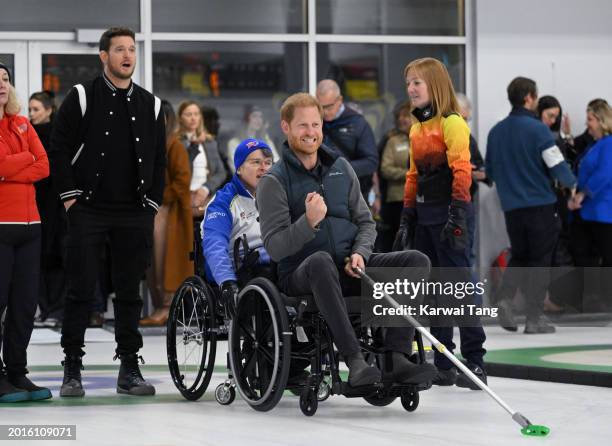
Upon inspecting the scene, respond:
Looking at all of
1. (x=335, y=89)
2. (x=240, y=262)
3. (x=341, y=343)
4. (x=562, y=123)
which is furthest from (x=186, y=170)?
(x=341, y=343)

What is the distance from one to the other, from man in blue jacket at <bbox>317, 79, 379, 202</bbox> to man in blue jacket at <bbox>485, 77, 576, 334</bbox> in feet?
3.77

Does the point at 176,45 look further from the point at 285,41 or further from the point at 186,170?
the point at 186,170

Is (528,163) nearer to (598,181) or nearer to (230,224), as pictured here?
(598,181)

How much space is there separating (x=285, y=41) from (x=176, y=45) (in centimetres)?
100

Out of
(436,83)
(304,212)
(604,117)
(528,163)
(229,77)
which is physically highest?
(229,77)

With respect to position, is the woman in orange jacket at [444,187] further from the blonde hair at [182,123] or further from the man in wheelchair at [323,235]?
the blonde hair at [182,123]

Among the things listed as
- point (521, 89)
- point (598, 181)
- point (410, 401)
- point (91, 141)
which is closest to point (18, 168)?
point (91, 141)

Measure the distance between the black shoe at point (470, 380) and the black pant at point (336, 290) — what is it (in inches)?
45.1

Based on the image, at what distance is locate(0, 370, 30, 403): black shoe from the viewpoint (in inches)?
262

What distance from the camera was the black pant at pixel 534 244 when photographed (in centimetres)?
1055

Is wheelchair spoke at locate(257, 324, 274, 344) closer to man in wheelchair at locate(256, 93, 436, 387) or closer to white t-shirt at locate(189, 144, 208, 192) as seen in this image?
man in wheelchair at locate(256, 93, 436, 387)

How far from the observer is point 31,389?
22.2 feet

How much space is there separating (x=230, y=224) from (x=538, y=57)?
22.1 feet

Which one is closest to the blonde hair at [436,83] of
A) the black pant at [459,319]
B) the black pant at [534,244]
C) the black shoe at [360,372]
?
the black pant at [459,319]
